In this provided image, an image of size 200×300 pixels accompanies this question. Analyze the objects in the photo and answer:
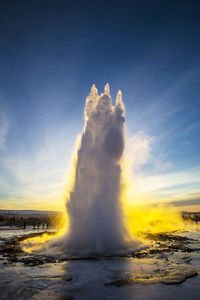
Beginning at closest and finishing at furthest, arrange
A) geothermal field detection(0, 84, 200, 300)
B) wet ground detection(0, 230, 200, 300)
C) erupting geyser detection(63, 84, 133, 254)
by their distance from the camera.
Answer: wet ground detection(0, 230, 200, 300) → geothermal field detection(0, 84, 200, 300) → erupting geyser detection(63, 84, 133, 254)

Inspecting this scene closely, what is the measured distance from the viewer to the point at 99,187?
55.5 ft

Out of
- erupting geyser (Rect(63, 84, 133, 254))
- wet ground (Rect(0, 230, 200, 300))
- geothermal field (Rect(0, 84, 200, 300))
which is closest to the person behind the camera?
wet ground (Rect(0, 230, 200, 300))

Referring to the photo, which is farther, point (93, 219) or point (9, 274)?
point (93, 219)

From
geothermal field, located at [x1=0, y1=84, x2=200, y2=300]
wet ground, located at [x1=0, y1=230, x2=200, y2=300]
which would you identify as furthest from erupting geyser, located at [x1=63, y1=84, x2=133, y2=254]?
wet ground, located at [x1=0, y1=230, x2=200, y2=300]

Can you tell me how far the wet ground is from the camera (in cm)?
671

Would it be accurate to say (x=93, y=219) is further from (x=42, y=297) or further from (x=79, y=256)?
(x=42, y=297)

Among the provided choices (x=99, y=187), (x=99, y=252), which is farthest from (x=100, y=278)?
(x=99, y=187)

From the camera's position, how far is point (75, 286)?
753cm

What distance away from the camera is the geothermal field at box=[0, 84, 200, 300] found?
718 centimetres

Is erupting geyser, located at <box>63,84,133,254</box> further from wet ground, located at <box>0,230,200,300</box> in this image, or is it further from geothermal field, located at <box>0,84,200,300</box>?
wet ground, located at <box>0,230,200,300</box>

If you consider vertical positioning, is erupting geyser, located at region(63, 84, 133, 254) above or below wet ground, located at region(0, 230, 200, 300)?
above

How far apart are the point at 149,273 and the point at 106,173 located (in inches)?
382

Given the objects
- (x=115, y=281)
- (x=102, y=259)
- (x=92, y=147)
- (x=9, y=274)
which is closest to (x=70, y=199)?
(x=92, y=147)

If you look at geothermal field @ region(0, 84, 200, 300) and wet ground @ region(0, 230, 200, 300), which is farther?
geothermal field @ region(0, 84, 200, 300)
